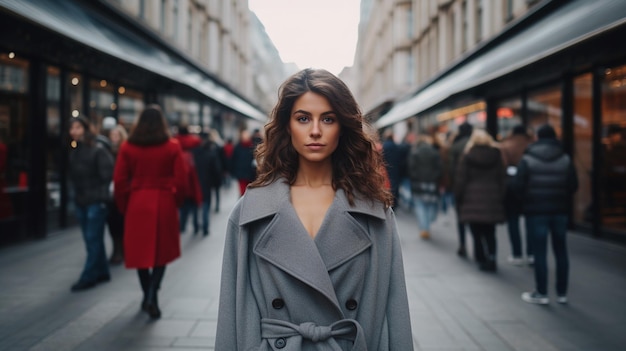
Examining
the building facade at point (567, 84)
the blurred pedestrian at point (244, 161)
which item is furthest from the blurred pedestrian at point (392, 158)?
the blurred pedestrian at point (244, 161)

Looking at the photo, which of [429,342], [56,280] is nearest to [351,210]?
[429,342]

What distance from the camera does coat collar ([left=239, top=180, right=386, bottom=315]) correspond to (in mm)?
Result: 1794

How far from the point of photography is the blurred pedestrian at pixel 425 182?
32.2 feet

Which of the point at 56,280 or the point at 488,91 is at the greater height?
the point at 488,91

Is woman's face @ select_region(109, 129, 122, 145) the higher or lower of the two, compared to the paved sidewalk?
higher

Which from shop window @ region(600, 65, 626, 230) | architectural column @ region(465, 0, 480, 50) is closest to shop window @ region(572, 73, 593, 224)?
shop window @ region(600, 65, 626, 230)

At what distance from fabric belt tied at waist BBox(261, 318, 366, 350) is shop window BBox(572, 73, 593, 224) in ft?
32.0

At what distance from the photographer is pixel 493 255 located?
7.25 metres

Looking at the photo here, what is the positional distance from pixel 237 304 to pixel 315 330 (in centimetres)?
30

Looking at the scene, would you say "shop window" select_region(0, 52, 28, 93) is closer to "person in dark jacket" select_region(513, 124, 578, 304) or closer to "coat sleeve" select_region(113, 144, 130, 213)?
"coat sleeve" select_region(113, 144, 130, 213)

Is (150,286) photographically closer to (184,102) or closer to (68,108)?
(68,108)

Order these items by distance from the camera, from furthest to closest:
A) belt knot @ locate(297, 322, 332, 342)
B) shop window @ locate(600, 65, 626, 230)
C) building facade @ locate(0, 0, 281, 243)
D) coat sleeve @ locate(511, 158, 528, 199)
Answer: shop window @ locate(600, 65, 626, 230) < building facade @ locate(0, 0, 281, 243) < coat sleeve @ locate(511, 158, 528, 199) < belt knot @ locate(297, 322, 332, 342)

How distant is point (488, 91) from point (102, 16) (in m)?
10.4

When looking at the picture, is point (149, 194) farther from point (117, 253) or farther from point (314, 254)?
point (314, 254)
